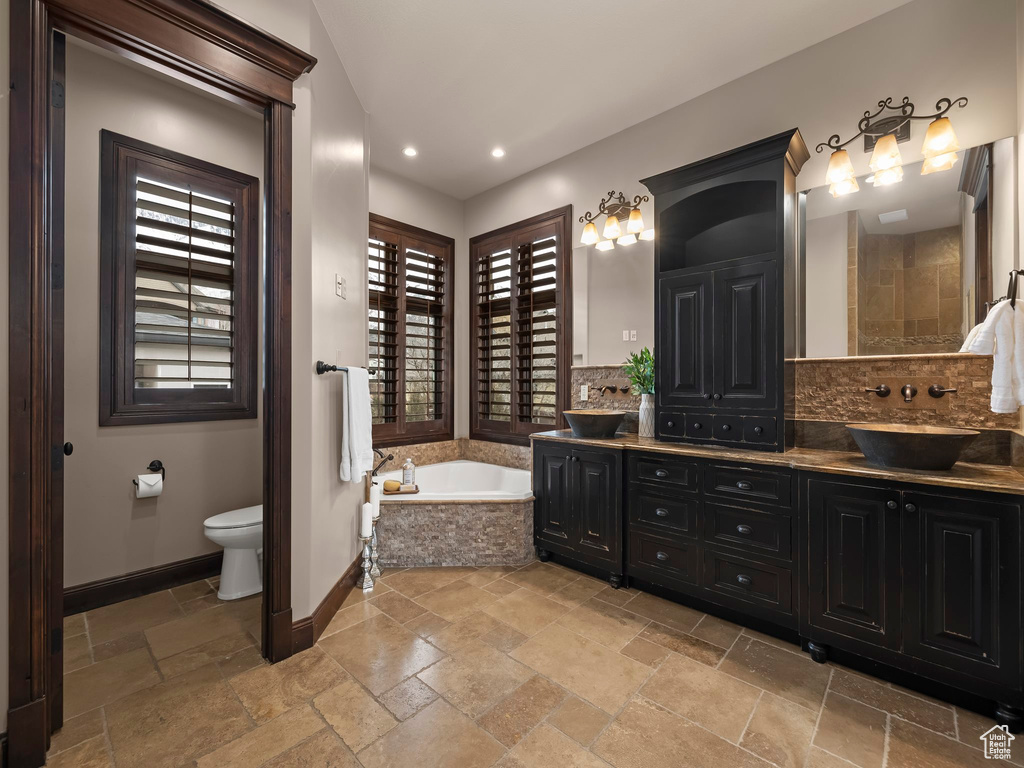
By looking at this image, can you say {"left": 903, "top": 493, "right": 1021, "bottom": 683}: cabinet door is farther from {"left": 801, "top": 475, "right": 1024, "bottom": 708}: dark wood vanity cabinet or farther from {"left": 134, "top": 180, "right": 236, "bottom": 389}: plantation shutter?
{"left": 134, "top": 180, "right": 236, "bottom": 389}: plantation shutter

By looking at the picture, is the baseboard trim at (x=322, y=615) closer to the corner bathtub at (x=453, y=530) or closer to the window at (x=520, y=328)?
the corner bathtub at (x=453, y=530)

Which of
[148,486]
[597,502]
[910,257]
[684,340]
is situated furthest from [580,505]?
[148,486]

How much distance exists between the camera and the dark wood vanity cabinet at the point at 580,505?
2.75 m

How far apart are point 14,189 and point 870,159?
139 inches

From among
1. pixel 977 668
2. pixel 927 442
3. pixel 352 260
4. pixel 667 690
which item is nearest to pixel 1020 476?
pixel 927 442

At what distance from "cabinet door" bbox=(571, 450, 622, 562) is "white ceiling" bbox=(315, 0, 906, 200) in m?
2.30

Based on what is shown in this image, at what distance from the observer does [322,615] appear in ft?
7.45

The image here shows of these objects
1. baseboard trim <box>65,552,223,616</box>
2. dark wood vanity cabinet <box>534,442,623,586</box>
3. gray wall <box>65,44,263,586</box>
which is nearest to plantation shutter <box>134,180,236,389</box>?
gray wall <box>65,44,263,586</box>

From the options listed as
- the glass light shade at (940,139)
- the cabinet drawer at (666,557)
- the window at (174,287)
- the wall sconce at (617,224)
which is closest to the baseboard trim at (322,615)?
the window at (174,287)

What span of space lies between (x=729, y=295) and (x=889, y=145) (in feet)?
3.14

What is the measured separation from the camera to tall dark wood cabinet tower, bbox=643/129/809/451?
2385 mm

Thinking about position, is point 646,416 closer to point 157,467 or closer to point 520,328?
point 520,328

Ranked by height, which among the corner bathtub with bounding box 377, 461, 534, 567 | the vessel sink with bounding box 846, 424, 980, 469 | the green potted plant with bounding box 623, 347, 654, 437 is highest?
the green potted plant with bounding box 623, 347, 654, 437

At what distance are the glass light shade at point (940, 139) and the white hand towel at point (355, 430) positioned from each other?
2.96m
